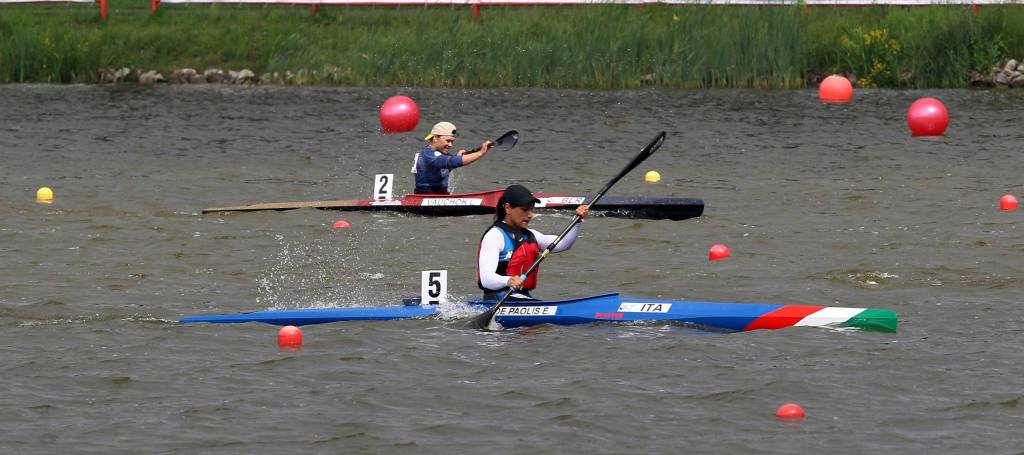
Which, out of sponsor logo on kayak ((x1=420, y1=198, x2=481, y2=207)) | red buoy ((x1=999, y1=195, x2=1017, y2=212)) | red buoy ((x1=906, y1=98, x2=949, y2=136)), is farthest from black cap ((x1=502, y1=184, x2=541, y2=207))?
red buoy ((x1=906, y1=98, x2=949, y2=136))

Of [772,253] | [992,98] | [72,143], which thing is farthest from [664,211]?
[992,98]

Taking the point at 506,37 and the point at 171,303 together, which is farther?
the point at 506,37

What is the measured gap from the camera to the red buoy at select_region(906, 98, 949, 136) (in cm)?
2417

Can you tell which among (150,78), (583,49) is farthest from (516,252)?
(150,78)

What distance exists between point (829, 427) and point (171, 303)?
19.9ft

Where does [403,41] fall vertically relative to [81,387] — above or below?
above

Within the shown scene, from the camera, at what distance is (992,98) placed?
28844 mm

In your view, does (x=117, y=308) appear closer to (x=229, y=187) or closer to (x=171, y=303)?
(x=171, y=303)

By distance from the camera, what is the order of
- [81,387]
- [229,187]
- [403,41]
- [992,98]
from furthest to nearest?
[403,41]
[992,98]
[229,187]
[81,387]

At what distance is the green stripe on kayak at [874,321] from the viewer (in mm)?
11617

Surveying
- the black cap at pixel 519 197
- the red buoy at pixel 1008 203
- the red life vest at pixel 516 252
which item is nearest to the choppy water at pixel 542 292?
the red buoy at pixel 1008 203

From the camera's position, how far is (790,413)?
9.52 meters

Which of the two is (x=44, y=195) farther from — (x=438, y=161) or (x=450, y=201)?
(x=450, y=201)

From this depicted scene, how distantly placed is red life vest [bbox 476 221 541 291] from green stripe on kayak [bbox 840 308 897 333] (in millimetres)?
2294
